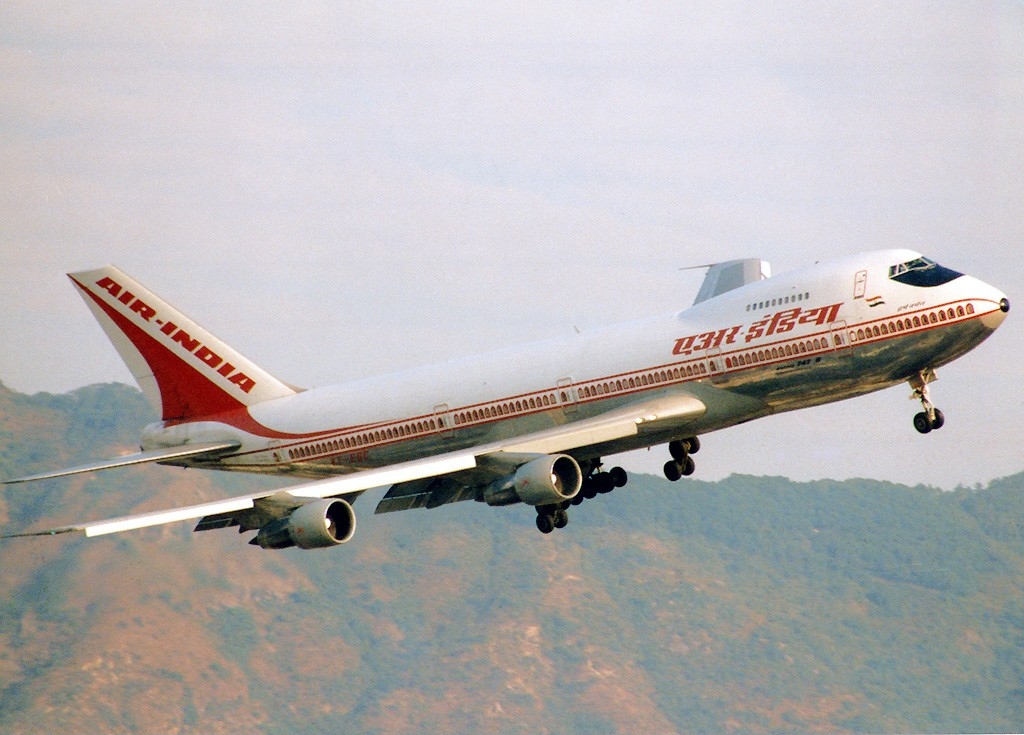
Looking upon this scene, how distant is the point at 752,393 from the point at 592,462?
966 centimetres

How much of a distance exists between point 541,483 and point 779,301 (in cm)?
1054

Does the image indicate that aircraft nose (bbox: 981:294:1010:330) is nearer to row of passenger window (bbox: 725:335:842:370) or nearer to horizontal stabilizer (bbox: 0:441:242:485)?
row of passenger window (bbox: 725:335:842:370)

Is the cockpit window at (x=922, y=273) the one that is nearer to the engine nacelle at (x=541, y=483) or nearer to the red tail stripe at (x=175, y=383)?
the engine nacelle at (x=541, y=483)

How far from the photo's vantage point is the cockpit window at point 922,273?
5178 centimetres

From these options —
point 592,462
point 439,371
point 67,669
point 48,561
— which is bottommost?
point 67,669

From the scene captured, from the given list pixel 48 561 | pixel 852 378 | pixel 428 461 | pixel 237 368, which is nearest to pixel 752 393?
pixel 852 378

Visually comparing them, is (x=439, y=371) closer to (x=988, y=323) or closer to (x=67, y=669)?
(x=988, y=323)

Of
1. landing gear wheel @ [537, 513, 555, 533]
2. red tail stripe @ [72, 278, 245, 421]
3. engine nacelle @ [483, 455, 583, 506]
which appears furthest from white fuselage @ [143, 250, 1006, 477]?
engine nacelle @ [483, 455, 583, 506]

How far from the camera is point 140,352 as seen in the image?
6725 centimetres

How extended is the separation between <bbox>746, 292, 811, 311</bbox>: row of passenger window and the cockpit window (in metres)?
3.03

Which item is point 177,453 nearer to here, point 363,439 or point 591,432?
point 363,439

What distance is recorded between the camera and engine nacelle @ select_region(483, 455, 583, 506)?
52.5m

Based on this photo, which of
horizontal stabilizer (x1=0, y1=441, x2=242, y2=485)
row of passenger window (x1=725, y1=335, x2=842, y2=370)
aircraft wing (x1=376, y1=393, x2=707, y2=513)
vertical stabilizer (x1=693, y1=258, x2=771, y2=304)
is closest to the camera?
row of passenger window (x1=725, y1=335, x2=842, y2=370)

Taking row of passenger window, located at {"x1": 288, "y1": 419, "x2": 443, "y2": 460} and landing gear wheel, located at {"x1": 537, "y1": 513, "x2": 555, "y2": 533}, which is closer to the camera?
landing gear wheel, located at {"x1": 537, "y1": 513, "x2": 555, "y2": 533}
